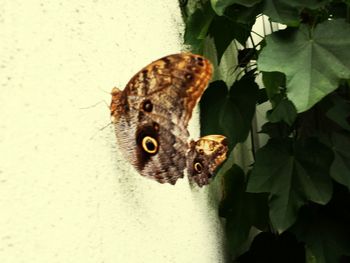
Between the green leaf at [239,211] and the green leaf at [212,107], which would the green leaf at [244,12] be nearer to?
the green leaf at [212,107]

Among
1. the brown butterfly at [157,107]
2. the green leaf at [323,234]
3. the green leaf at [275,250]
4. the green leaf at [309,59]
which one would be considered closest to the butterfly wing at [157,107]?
the brown butterfly at [157,107]

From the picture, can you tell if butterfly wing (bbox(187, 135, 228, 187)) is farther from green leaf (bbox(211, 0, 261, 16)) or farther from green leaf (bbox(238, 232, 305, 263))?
green leaf (bbox(238, 232, 305, 263))

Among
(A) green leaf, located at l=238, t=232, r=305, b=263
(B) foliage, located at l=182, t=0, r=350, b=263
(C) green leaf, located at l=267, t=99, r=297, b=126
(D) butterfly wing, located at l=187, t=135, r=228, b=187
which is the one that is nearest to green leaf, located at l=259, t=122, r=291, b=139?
(B) foliage, located at l=182, t=0, r=350, b=263

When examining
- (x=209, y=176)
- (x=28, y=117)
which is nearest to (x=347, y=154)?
(x=209, y=176)

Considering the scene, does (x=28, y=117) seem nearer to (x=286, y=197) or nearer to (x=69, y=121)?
(x=69, y=121)

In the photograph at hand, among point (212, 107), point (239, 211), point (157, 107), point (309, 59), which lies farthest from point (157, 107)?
point (239, 211)

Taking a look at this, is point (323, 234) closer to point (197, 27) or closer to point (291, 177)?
point (291, 177)
